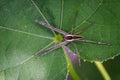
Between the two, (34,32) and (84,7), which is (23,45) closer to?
(34,32)

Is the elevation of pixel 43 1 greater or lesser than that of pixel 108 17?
greater

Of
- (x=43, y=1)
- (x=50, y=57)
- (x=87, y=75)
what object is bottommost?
(x=87, y=75)

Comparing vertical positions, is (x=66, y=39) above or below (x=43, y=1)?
below

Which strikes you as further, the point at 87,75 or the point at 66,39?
the point at 87,75

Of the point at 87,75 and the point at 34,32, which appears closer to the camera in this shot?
the point at 34,32

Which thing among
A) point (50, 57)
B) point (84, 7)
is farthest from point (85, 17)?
point (50, 57)

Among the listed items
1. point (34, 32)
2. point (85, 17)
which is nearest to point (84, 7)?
point (85, 17)

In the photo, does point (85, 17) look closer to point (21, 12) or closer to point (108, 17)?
point (108, 17)
